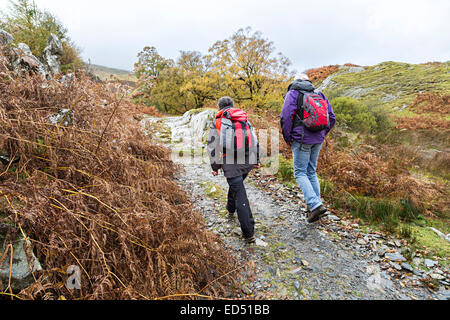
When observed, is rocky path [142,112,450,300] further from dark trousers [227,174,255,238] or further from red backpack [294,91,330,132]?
red backpack [294,91,330,132]

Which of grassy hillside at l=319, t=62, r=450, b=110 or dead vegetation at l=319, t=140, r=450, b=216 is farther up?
grassy hillside at l=319, t=62, r=450, b=110

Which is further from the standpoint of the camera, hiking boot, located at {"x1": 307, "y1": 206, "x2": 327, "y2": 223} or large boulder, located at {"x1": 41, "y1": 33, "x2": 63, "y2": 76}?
large boulder, located at {"x1": 41, "y1": 33, "x2": 63, "y2": 76}

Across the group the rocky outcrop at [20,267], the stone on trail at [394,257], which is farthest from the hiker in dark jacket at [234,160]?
the rocky outcrop at [20,267]

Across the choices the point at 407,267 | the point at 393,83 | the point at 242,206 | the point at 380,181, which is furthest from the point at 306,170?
the point at 393,83

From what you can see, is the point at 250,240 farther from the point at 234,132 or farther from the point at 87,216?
the point at 87,216

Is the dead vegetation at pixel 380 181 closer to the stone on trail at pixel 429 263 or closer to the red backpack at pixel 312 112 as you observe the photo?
the stone on trail at pixel 429 263

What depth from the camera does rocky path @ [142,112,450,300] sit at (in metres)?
2.43

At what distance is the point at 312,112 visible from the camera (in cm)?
325

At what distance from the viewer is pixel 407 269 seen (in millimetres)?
2723

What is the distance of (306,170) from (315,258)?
1402mm

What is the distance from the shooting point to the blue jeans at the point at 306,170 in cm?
344

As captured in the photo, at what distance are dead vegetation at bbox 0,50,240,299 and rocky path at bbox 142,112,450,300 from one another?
545 millimetres

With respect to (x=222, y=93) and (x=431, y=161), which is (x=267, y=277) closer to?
(x=431, y=161)

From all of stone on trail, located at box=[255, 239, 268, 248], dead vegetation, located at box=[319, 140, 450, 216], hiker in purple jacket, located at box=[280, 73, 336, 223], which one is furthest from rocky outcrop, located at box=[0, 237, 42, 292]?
dead vegetation, located at box=[319, 140, 450, 216]
